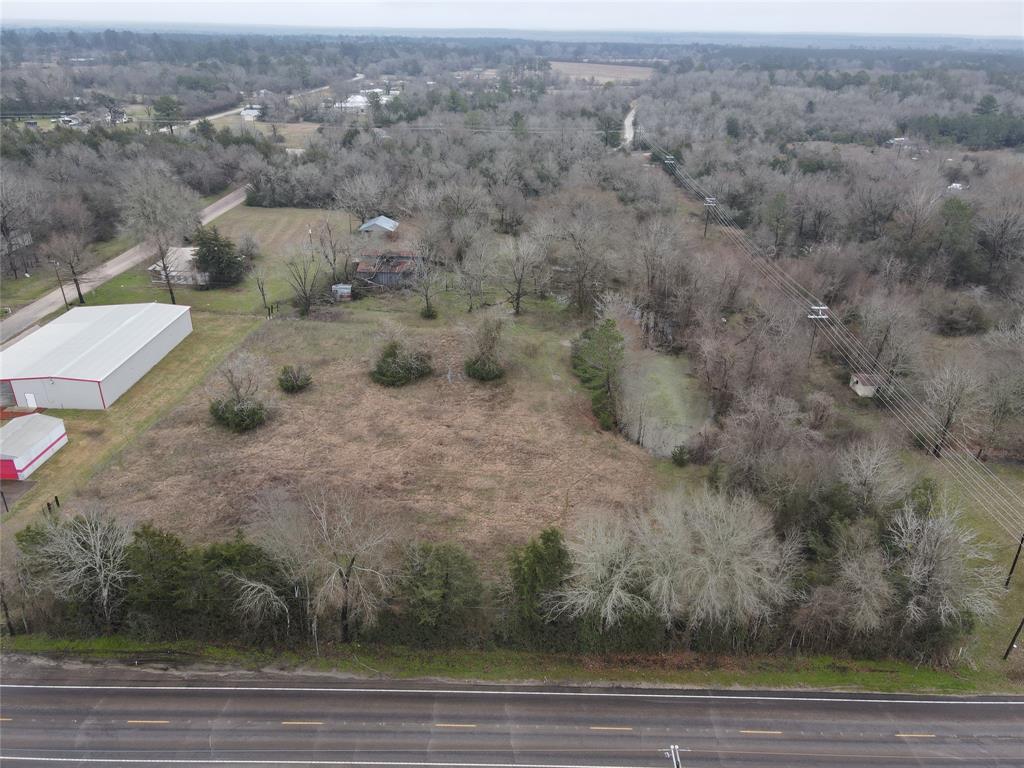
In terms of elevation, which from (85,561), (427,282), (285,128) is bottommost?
(427,282)

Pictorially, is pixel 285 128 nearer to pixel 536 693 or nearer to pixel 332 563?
pixel 332 563

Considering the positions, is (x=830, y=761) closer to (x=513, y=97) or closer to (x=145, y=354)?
(x=145, y=354)

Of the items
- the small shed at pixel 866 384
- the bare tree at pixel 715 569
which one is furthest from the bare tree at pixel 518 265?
the bare tree at pixel 715 569

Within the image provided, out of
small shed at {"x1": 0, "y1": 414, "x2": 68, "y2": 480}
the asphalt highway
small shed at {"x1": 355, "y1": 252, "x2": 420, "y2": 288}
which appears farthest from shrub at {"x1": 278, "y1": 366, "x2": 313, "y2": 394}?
the asphalt highway

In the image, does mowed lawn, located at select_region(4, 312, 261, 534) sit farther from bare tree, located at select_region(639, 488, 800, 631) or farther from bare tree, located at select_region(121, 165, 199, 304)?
bare tree, located at select_region(639, 488, 800, 631)

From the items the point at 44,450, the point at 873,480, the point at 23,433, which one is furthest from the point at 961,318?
the point at 23,433

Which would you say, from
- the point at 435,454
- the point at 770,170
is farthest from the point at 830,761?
the point at 770,170
